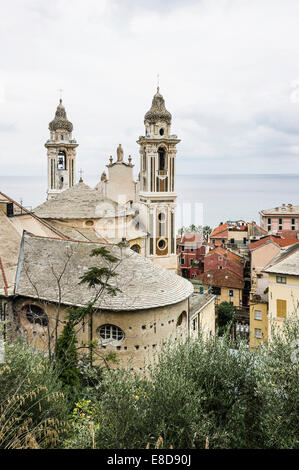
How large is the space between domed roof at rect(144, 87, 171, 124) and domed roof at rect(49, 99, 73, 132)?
602 inches

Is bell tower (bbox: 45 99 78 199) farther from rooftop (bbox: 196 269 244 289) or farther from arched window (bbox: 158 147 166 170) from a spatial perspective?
rooftop (bbox: 196 269 244 289)


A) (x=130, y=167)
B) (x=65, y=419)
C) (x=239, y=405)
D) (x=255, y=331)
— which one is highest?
(x=130, y=167)

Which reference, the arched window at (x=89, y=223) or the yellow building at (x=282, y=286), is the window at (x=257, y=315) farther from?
the arched window at (x=89, y=223)

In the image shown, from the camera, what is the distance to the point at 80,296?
1522cm

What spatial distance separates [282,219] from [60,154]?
43.0 m

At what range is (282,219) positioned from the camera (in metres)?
70.3

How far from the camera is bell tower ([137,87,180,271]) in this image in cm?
3472

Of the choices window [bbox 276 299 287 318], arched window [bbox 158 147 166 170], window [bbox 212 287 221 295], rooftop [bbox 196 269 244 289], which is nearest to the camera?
window [bbox 276 299 287 318]

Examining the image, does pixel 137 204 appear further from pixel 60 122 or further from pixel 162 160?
pixel 60 122

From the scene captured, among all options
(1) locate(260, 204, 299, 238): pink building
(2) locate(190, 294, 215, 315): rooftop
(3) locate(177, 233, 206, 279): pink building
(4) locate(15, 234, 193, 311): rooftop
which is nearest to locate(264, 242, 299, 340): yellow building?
(2) locate(190, 294, 215, 315): rooftop

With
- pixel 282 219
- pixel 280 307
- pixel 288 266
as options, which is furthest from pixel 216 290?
pixel 282 219
